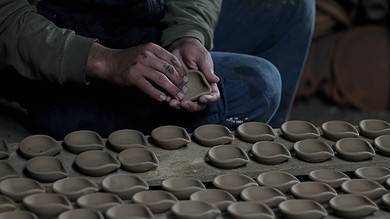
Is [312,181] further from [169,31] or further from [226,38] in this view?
[226,38]

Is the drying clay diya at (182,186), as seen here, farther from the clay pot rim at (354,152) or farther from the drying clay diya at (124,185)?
the clay pot rim at (354,152)

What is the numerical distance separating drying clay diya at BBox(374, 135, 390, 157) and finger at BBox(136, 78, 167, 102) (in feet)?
1.47

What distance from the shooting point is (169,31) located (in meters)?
2.04

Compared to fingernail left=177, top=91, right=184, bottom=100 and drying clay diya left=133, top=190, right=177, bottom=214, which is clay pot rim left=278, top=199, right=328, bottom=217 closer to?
drying clay diya left=133, top=190, right=177, bottom=214

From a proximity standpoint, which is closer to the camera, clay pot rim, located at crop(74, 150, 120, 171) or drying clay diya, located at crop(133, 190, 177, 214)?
drying clay diya, located at crop(133, 190, 177, 214)

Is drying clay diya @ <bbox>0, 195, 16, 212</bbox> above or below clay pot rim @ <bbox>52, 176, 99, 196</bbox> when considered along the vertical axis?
below

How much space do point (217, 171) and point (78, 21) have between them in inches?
23.1

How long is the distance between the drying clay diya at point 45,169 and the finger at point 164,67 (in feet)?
1.04

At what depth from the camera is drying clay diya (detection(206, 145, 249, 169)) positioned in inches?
64.8

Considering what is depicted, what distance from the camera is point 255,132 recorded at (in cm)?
180

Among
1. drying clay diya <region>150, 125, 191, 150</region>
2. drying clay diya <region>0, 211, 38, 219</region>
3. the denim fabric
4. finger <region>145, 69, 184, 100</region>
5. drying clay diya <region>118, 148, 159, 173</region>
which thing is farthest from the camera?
the denim fabric

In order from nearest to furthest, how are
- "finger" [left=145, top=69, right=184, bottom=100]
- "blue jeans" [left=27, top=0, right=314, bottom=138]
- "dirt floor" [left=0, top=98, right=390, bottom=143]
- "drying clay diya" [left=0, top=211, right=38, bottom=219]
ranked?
"drying clay diya" [left=0, top=211, right=38, bottom=219]
"finger" [left=145, top=69, right=184, bottom=100]
"blue jeans" [left=27, top=0, right=314, bottom=138]
"dirt floor" [left=0, top=98, right=390, bottom=143]

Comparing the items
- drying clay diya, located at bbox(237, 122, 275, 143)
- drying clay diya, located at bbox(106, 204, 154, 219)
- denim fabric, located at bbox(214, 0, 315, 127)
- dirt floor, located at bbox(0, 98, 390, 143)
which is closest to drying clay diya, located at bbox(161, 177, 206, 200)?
drying clay diya, located at bbox(106, 204, 154, 219)

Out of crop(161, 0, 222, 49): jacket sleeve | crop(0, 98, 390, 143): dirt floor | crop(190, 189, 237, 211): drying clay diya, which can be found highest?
crop(161, 0, 222, 49): jacket sleeve
